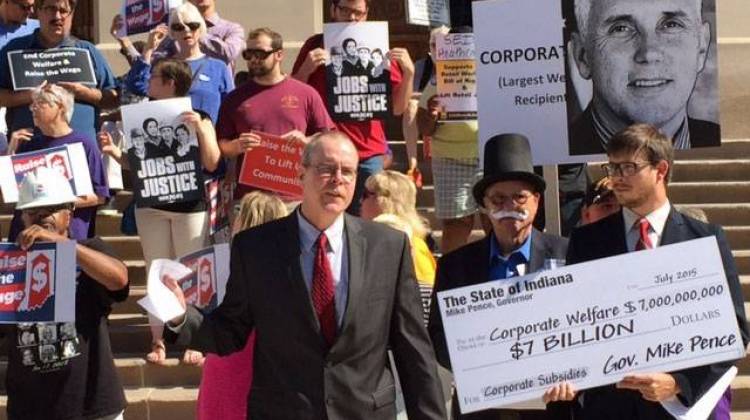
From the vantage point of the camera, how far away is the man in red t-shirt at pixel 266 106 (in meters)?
9.24

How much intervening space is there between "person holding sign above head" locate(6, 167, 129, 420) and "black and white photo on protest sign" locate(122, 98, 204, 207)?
5.52 ft

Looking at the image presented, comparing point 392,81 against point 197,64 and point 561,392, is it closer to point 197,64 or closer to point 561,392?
point 197,64

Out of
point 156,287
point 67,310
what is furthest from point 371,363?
point 67,310

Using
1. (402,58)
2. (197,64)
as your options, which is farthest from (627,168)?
(197,64)

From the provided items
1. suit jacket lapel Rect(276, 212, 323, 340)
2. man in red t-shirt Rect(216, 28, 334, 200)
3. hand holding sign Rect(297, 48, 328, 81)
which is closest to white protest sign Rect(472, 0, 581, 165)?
suit jacket lapel Rect(276, 212, 323, 340)

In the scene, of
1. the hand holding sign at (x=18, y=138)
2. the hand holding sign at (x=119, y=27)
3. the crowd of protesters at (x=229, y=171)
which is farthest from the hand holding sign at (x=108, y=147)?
the hand holding sign at (x=119, y=27)

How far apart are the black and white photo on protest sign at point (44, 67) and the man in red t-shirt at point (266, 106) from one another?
3.83 feet

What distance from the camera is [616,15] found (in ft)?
22.7

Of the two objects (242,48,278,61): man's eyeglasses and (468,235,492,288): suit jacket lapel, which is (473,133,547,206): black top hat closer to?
(468,235,492,288): suit jacket lapel

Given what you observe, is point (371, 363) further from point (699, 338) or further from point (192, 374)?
point (192, 374)

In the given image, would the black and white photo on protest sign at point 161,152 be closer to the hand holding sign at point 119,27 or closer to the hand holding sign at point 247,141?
the hand holding sign at point 247,141

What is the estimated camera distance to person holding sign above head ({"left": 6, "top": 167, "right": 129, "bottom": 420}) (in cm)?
714

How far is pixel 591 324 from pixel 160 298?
1.47 m

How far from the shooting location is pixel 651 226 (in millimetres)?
5578
